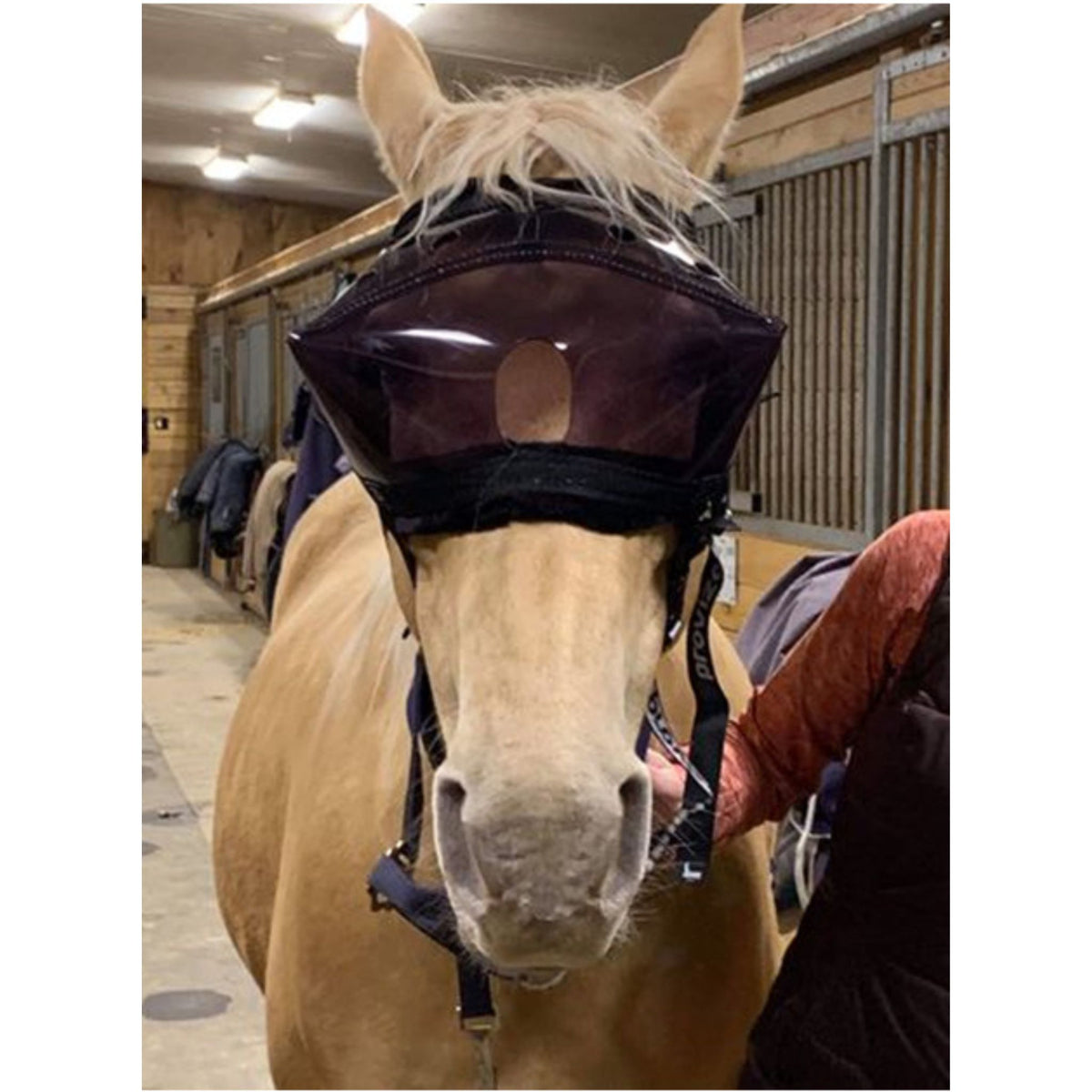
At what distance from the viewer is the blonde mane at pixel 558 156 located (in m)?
0.91

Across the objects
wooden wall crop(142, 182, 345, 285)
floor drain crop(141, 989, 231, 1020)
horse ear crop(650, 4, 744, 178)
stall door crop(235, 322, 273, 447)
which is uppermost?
wooden wall crop(142, 182, 345, 285)

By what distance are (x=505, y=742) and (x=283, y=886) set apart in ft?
1.88

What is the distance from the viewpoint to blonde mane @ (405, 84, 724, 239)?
91 cm

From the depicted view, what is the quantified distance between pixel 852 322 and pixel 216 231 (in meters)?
7.05

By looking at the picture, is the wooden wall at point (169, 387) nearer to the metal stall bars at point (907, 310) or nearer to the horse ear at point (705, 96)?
the metal stall bars at point (907, 310)

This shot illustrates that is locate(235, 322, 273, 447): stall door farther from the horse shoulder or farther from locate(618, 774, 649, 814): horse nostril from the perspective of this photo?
locate(618, 774, 649, 814): horse nostril

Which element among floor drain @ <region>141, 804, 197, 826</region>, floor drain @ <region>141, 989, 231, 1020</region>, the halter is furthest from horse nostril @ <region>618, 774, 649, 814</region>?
floor drain @ <region>141, 804, 197, 826</region>

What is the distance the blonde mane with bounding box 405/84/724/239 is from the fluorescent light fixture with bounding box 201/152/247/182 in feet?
18.7

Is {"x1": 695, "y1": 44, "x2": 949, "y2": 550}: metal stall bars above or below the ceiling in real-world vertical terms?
below

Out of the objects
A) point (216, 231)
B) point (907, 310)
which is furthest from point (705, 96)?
point (216, 231)

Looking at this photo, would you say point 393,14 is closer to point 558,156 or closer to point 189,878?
point 189,878

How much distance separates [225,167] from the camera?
7.07m
